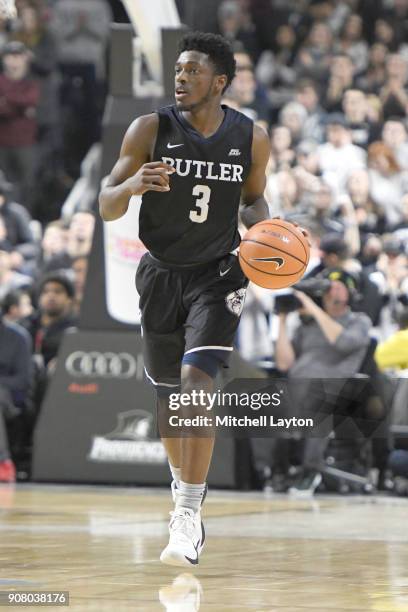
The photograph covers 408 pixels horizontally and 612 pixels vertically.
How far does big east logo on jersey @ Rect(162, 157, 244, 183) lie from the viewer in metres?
6.95

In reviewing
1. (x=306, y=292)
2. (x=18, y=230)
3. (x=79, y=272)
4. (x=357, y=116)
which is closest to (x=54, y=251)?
(x=18, y=230)

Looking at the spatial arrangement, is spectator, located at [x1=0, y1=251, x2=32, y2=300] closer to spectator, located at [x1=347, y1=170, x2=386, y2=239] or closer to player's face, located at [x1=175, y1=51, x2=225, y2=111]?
spectator, located at [x1=347, y1=170, x2=386, y2=239]

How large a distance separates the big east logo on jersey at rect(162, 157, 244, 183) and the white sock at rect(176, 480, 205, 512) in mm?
1520

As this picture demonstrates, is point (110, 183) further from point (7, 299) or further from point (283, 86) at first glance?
point (283, 86)

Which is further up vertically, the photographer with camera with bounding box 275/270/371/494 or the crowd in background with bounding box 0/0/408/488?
the crowd in background with bounding box 0/0/408/488

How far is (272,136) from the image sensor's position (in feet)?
58.1

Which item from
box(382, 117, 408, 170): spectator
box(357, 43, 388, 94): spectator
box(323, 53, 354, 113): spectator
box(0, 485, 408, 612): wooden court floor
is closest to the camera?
box(0, 485, 408, 612): wooden court floor

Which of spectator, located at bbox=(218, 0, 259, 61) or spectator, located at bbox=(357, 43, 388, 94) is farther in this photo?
spectator, located at bbox=(218, 0, 259, 61)

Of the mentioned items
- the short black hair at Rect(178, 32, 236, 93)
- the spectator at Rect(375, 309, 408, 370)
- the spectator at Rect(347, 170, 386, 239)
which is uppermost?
the short black hair at Rect(178, 32, 236, 93)

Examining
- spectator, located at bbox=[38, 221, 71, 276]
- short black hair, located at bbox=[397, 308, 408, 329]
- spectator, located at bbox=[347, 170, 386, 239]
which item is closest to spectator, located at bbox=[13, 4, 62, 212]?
spectator, located at bbox=[38, 221, 71, 276]

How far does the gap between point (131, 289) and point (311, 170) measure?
4592mm

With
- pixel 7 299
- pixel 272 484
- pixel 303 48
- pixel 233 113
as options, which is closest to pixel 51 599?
pixel 233 113

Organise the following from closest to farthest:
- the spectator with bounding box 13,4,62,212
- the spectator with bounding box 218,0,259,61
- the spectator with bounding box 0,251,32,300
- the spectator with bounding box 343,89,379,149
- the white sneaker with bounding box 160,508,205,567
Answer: the white sneaker with bounding box 160,508,205,567, the spectator with bounding box 0,251,32,300, the spectator with bounding box 343,89,379,149, the spectator with bounding box 13,4,62,212, the spectator with bounding box 218,0,259,61

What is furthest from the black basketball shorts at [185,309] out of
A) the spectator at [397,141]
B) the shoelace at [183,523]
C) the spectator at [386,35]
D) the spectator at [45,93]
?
the spectator at [386,35]
